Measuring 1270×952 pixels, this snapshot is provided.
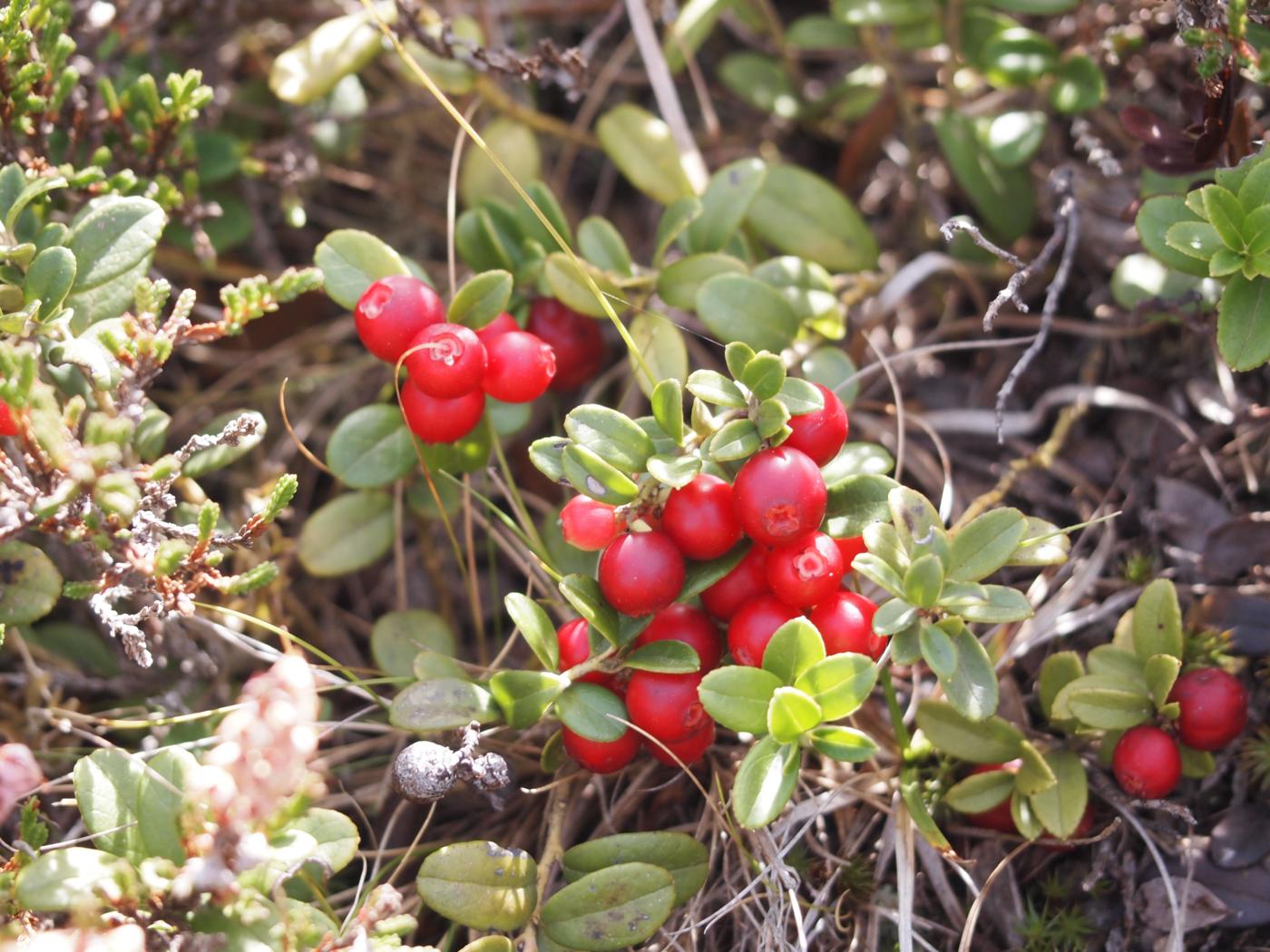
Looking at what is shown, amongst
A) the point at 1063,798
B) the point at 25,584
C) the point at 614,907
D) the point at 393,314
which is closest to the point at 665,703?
the point at 614,907

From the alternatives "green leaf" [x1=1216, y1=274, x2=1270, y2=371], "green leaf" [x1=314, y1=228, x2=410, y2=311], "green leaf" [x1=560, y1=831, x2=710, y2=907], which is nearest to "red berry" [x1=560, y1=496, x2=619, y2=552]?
"green leaf" [x1=560, y1=831, x2=710, y2=907]

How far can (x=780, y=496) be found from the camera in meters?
2.45

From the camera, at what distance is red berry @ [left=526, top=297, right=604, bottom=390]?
3.53m

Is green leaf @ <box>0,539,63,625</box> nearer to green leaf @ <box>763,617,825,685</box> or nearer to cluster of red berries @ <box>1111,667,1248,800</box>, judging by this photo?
green leaf @ <box>763,617,825,685</box>

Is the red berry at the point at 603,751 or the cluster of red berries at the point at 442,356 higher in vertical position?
the cluster of red berries at the point at 442,356

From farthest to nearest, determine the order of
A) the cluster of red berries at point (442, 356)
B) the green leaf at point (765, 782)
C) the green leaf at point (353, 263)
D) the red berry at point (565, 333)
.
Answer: the red berry at point (565, 333)
the green leaf at point (353, 263)
the cluster of red berries at point (442, 356)
the green leaf at point (765, 782)

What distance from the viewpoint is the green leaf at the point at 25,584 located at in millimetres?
2859

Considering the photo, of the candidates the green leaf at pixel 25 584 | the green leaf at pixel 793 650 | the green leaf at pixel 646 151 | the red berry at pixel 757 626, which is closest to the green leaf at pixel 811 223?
the green leaf at pixel 646 151

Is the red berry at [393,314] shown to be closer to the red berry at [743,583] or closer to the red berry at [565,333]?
the red berry at [565,333]

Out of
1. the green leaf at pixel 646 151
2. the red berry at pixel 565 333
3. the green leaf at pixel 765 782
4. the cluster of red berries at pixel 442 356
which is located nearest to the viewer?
the green leaf at pixel 765 782

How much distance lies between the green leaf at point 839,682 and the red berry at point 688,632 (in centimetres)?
→ 31

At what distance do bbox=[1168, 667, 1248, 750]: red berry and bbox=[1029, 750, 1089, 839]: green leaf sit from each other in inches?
11.5

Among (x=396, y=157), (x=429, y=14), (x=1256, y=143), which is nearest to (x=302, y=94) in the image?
(x=429, y=14)

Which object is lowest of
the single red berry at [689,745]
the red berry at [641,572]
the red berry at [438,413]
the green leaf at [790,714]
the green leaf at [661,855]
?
the green leaf at [661,855]
